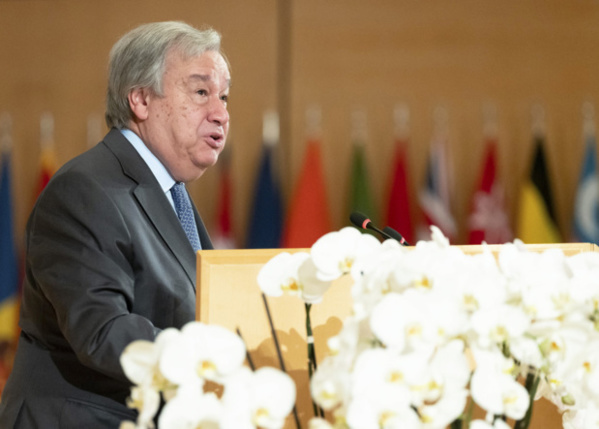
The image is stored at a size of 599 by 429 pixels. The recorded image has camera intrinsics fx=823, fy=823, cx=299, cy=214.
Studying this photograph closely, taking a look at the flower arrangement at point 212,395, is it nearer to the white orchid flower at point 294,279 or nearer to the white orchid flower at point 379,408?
the white orchid flower at point 379,408

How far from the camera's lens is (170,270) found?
204 cm

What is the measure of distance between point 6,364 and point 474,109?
3.79 metres

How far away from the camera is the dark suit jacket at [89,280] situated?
181 cm

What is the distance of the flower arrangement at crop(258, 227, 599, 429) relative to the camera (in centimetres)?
102

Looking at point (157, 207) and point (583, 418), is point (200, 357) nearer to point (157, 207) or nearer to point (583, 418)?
point (583, 418)

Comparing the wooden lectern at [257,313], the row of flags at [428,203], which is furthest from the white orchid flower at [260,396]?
the row of flags at [428,203]

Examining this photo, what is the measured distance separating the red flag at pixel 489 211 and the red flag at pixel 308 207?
3.43ft

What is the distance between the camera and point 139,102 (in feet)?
7.91

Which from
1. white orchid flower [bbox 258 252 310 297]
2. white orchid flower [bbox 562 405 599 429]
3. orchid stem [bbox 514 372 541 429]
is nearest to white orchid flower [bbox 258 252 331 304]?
white orchid flower [bbox 258 252 310 297]

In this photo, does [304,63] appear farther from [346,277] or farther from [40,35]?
[346,277]

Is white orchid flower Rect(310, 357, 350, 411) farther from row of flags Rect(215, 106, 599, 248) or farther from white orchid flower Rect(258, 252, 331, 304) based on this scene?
row of flags Rect(215, 106, 599, 248)

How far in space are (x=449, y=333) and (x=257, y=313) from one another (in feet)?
1.87

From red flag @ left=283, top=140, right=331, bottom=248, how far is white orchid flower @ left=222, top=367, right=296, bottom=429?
4735mm

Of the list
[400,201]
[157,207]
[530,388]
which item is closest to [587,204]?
[400,201]
